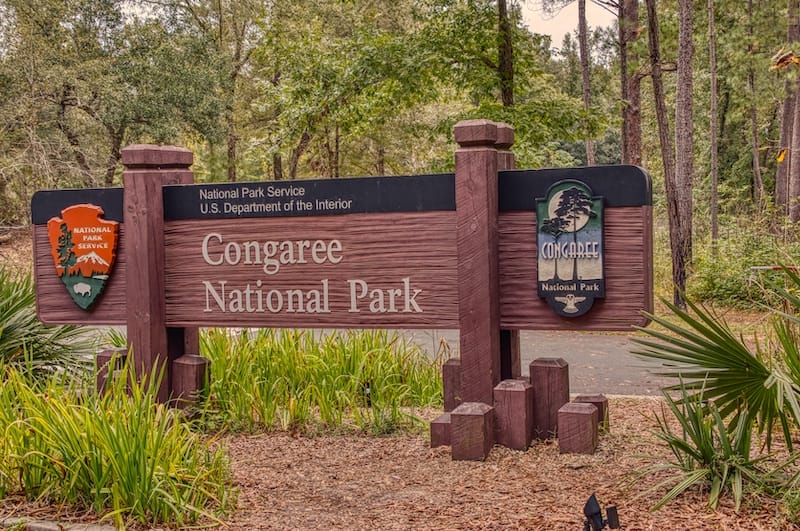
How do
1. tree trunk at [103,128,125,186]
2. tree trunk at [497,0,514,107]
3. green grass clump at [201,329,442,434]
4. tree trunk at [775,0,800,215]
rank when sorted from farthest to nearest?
1. tree trunk at [103,128,125,186]
2. tree trunk at [775,0,800,215]
3. tree trunk at [497,0,514,107]
4. green grass clump at [201,329,442,434]

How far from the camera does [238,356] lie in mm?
6734

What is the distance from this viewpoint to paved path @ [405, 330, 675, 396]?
8570 mm

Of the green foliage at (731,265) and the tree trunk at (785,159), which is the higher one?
the tree trunk at (785,159)

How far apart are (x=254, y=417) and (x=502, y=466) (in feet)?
6.50

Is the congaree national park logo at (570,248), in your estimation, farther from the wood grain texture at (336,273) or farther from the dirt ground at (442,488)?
the dirt ground at (442,488)

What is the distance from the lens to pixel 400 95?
14086mm

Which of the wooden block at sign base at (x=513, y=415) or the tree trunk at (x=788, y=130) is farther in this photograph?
the tree trunk at (x=788, y=130)

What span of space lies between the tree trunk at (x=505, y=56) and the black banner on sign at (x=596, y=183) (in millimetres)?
8723

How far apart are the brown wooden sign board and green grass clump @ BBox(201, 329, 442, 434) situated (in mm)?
621

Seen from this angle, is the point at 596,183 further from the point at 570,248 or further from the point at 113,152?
the point at 113,152

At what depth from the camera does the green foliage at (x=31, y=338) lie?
668 cm

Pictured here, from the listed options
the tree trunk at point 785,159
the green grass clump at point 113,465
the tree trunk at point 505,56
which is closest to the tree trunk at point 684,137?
the tree trunk at point 505,56

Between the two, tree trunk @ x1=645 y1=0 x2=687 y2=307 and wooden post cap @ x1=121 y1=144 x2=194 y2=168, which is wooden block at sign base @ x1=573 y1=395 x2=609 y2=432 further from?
tree trunk @ x1=645 y1=0 x2=687 y2=307

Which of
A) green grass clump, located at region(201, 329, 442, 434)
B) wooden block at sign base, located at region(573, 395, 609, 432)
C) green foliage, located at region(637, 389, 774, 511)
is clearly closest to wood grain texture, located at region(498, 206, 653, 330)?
wooden block at sign base, located at region(573, 395, 609, 432)
